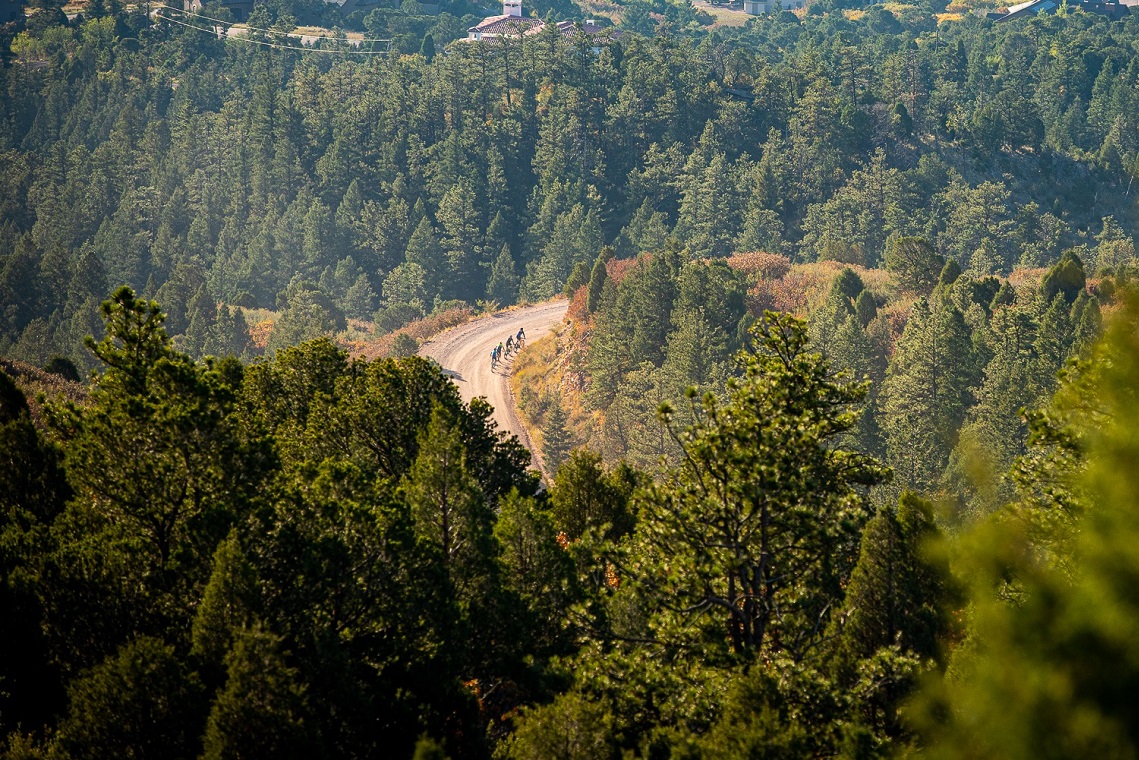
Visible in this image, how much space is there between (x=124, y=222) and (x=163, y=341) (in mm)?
147751

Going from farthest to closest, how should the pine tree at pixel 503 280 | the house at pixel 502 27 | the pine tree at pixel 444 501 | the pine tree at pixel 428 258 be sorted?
the house at pixel 502 27, the pine tree at pixel 428 258, the pine tree at pixel 503 280, the pine tree at pixel 444 501

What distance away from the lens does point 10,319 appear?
12112 cm

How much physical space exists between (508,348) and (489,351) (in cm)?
202

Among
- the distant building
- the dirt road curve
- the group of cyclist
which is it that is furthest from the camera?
the distant building

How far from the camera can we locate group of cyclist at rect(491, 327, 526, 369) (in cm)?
8372

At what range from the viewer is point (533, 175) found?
151m

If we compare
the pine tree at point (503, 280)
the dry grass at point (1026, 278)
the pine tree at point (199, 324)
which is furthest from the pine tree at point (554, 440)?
the pine tree at point (503, 280)

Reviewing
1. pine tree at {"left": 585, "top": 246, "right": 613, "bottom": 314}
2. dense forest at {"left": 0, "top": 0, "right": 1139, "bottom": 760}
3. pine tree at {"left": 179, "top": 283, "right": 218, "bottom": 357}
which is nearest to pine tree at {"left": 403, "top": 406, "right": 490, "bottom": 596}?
dense forest at {"left": 0, "top": 0, "right": 1139, "bottom": 760}

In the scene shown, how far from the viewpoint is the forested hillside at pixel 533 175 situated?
13088cm

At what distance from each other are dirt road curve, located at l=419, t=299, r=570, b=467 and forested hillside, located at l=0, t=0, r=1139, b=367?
23968mm

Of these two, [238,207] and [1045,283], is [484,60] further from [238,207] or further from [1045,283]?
[1045,283]

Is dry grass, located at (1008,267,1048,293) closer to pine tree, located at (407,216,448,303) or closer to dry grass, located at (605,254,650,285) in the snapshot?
dry grass, located at (605,254,650,285)

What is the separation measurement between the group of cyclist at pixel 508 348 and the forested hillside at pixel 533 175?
3385 cm

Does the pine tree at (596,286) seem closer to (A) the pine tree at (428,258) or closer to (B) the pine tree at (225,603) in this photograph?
(A) the pine tree at (428,258)
